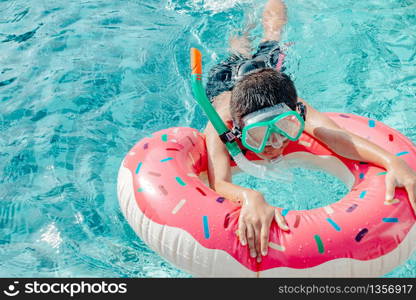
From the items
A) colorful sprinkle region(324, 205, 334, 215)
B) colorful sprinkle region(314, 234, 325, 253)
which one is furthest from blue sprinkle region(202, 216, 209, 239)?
colorful sprinkle region(324, 205, 334, 215)

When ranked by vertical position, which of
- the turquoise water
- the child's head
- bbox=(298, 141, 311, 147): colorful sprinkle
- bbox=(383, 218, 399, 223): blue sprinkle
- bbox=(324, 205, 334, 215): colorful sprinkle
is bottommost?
the turquoise water

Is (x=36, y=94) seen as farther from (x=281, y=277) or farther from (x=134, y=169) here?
(x=281, y=277)

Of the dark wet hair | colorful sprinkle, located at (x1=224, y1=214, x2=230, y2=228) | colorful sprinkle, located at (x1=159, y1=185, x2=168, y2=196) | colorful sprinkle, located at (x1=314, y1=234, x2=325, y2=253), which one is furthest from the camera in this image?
the dark wet hair

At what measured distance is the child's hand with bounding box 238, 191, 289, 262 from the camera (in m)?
2.75

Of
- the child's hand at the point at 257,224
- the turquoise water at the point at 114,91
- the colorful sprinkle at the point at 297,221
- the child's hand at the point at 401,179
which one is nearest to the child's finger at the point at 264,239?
the child's hand at the point at 257,224

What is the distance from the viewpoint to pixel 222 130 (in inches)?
133

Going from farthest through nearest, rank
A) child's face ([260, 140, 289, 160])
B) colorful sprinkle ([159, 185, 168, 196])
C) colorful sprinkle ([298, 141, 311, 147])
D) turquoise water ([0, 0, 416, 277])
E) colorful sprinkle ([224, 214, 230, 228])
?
turquoise water ([0, 0, 416, 277])
colorful sprinkle ([298, 141, 311, 147])
child's face ([260, 140, 289, 160])
colorful sprinkle ([159, 185, 168, 196])
colorful sprinkle ([224, 214, 230, 228])

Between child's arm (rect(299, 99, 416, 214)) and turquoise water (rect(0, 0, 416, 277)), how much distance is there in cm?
70

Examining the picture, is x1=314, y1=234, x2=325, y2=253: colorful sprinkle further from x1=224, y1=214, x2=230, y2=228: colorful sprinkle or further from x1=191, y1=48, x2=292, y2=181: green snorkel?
x1=191, y1=48, x2=292, y2=181: green snorkel

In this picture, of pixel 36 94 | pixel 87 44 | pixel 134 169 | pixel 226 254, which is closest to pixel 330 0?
pixel 87 44

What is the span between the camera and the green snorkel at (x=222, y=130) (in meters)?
3.29

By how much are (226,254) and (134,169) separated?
916mm

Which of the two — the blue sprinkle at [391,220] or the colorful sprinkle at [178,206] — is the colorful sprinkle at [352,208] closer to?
the blue sprinkle at [391,220]

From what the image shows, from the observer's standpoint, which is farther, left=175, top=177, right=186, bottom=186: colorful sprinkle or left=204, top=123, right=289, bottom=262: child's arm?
left=175, top=177, right=186, bottom=186: colorful sprinkle
